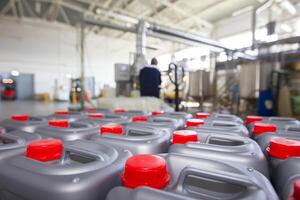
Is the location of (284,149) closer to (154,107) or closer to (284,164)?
(284,164)

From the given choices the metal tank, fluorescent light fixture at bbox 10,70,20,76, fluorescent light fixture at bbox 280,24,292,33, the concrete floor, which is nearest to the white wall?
fluorescent light fixture at bbox 10,70,20,76

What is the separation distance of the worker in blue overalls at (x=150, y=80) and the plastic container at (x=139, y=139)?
75.1 inches

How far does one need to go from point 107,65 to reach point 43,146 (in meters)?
10.3

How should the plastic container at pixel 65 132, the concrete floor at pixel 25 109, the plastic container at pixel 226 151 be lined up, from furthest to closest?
the concrete floor at pixel 25 109, the plastic container at pixel 65 132, the plastic container at pixel 226 151

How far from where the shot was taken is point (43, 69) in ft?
30.1

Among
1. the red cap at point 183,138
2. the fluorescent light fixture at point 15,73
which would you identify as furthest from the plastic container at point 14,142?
the fluorescent light fixture at point 15,73

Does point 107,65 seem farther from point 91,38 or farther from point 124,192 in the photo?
point 124,192

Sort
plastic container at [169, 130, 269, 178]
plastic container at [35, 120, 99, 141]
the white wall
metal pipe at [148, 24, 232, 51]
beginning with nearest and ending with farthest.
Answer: plastic container at [169, 130, 269, 178] → plastic container at [35, 120, 99, 141] → metal pipe at [148, 24, 232, 51] → the white wall

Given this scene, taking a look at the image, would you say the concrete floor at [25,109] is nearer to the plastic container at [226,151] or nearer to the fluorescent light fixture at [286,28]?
the plastic container at [226,151]

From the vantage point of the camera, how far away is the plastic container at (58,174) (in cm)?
38

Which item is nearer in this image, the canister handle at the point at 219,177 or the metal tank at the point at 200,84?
the canister handle at the point at 219,177

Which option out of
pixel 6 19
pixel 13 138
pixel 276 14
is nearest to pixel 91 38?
pixel 6 19

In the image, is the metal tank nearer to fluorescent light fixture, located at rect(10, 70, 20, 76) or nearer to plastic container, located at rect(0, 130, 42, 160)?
plastic container, located at rect(0, 130, 42, 160)

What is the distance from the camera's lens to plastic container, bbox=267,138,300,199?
1.39 ft
